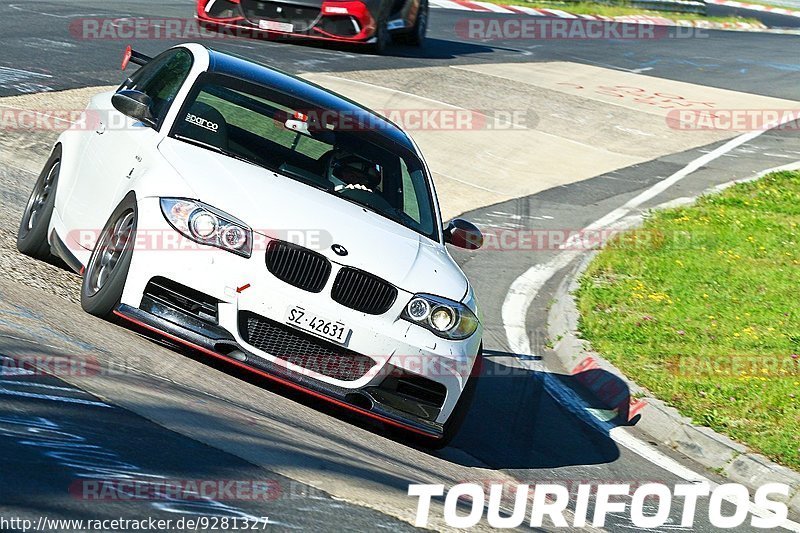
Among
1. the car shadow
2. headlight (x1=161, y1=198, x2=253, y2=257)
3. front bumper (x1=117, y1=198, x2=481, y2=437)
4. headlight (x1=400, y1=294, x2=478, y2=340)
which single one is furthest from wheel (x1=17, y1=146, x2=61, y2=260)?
the car shadow

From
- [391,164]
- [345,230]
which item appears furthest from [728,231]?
[345,230]

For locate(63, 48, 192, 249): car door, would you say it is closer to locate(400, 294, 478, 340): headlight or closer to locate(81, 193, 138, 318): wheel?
locate(81, 193, 138, 318): wheel

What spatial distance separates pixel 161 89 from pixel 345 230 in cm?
199

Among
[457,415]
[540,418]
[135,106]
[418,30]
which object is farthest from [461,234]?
[418,30]

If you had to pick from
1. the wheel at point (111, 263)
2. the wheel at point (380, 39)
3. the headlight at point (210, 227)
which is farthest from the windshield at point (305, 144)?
the wheel at point (380, 39)

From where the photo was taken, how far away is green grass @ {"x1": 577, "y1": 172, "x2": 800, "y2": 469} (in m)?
8.23

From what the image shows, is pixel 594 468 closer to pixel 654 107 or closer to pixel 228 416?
pixel 228 416

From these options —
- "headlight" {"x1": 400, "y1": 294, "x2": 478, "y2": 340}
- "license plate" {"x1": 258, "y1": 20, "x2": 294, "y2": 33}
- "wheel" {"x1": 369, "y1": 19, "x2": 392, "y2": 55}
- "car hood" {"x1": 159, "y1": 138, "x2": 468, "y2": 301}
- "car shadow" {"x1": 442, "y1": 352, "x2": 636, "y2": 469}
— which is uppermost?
"car hood" {"x1": 159, "y1": 138, "x2": 468, "y2": 301}

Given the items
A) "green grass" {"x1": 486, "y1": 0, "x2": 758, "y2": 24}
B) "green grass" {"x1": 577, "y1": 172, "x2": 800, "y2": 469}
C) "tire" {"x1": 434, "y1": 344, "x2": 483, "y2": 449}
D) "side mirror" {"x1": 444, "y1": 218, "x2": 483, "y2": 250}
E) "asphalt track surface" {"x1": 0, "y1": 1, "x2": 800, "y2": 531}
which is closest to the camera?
"asphalt track surface" {"x1": 0, "y1": 1, "x2": 800, "y2": 531}

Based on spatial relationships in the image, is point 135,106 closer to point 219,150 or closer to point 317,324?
point 219,150

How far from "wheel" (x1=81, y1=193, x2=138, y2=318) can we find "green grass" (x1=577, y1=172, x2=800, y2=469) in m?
3.87

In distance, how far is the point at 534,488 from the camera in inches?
253

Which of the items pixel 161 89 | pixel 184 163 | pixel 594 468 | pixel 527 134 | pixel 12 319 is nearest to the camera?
pixel 12 319

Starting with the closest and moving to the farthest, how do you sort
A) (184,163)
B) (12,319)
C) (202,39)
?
(12,319)
(184,163)
(202,39)
